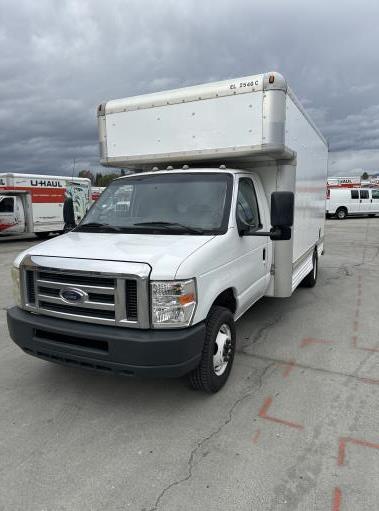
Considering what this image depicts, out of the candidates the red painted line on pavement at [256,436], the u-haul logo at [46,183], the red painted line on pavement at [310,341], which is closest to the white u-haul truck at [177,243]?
the red painted line on pavement at [256,436]

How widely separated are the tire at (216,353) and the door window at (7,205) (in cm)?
1668

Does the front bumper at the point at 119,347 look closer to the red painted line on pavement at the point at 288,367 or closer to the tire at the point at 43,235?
the red painted line on pavement at the point at 288,367

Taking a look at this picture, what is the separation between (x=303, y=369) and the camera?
4305mm

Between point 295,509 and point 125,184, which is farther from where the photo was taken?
point 125,184

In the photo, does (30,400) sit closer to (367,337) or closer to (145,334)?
(145,334)

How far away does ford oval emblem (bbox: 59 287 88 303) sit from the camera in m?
3.26

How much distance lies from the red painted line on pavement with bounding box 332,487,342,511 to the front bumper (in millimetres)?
1289

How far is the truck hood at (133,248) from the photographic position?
3.12 metres

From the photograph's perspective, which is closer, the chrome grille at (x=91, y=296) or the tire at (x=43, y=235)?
the chrome grille at (x=91, y=296)

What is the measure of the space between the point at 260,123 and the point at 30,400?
368 centimetres

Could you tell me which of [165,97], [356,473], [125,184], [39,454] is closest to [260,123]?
[165,97]

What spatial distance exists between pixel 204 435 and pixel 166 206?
228cm

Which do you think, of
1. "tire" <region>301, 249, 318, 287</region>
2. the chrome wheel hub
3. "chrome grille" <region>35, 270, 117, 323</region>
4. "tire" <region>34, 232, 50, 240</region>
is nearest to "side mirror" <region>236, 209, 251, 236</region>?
the chrome wheel hub

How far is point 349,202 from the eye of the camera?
29.8 metres
